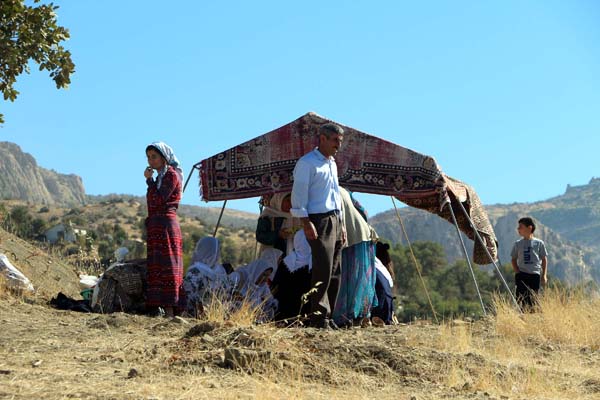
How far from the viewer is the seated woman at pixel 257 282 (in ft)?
30.7

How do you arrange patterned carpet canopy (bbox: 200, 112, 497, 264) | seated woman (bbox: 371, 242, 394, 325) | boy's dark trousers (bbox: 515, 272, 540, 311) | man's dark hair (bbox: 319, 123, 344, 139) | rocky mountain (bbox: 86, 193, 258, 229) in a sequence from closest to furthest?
1. man's dark hair (bbox: 319, 123, 344, 139)
2. seated woman (bbox: 371, 242, 394, 325)
3. patterned carpet canopy (bbox: 200, 112, 497, 264)
4. boy's dark trousers (bbox: 515, 272, 540, 311)
5. rocky mountain (bbox: 86, 193, 258, 229)

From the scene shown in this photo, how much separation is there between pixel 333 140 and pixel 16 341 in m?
3.20

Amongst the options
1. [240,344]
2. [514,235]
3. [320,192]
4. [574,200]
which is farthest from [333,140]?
[574,200]

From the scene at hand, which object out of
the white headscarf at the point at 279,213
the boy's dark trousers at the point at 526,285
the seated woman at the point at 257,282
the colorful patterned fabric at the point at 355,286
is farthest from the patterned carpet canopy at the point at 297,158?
the boy's dark trousers at the point at 526,285

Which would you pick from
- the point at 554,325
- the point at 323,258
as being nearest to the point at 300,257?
the point at 323,258

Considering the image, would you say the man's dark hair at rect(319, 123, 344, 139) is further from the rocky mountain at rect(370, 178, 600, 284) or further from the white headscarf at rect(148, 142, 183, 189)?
the rocky mountain at rect(370, 178, 600, 284)

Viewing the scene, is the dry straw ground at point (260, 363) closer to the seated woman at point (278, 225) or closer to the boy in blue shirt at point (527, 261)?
the seated woman at point (278, 225)

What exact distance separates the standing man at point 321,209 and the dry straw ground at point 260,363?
1.27 ft

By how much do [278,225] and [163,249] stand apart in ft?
6.21

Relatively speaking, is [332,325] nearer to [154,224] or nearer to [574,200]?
[154,224]

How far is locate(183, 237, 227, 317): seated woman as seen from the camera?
941 cm

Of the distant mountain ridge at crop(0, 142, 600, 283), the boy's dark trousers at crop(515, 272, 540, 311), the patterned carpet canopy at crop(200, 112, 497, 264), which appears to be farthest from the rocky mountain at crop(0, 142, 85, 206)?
the boy's dark trousers at crop(515, 272, 540, 311)

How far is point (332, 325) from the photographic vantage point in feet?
27.9

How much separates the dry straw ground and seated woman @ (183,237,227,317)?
114 centimetres
